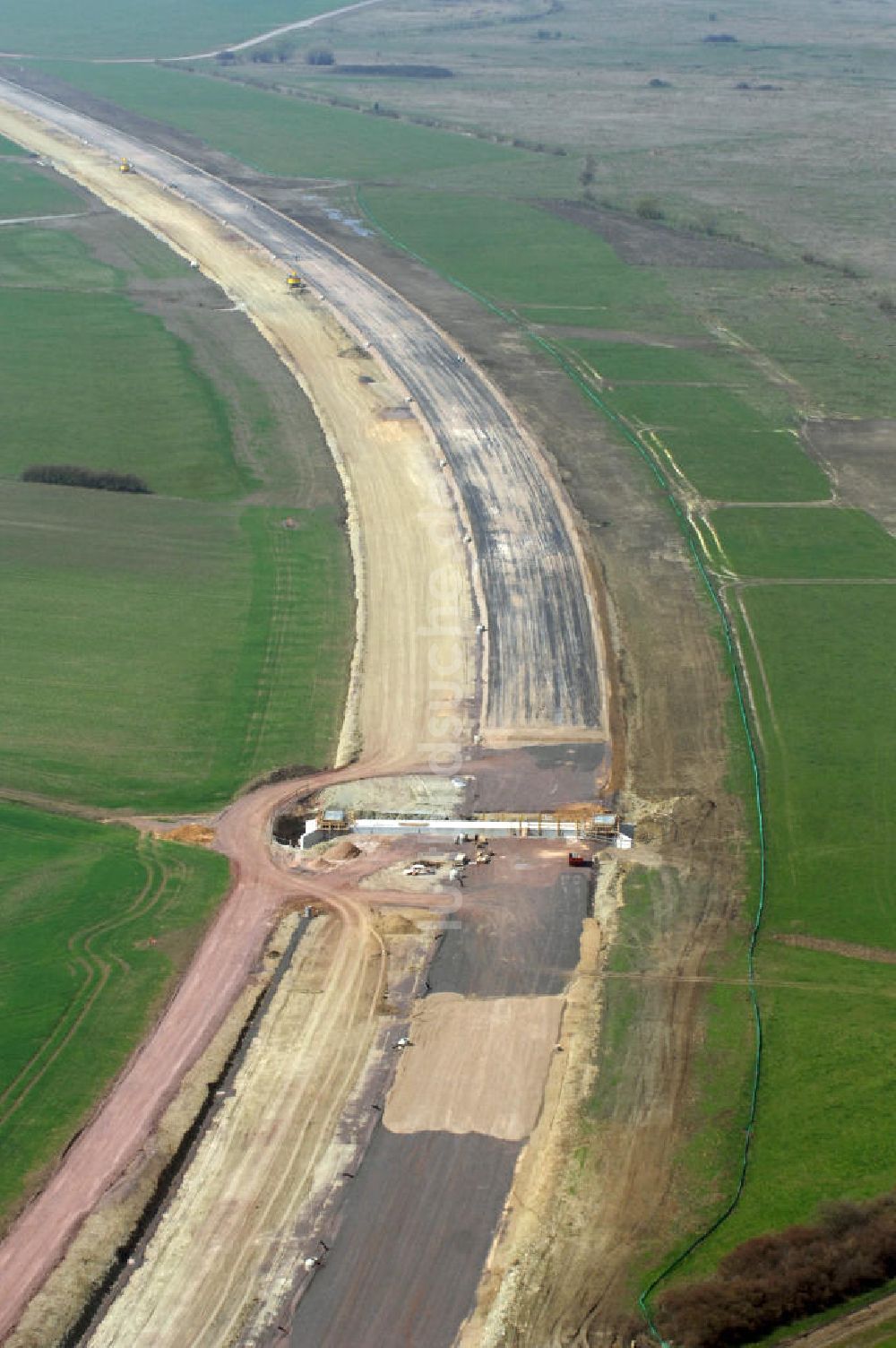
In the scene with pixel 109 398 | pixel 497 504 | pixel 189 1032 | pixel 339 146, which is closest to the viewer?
pixel 189 1032

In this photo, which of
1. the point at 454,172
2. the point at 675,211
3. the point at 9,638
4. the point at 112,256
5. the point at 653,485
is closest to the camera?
the point at 9,638

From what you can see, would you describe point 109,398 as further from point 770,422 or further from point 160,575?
point 770,422

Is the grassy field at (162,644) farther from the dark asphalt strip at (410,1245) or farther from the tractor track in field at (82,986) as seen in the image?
the dark asphalt strip at (410,1245)

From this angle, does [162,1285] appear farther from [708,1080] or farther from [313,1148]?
[708,1080]

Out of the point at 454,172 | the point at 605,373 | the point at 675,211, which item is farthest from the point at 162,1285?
the point at 454,172

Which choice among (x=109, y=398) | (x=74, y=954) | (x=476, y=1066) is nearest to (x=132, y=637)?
(x=74, y=954)

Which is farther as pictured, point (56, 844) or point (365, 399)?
point (365, 399)

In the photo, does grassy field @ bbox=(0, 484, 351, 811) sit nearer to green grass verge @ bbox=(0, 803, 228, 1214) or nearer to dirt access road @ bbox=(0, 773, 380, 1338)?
green grass verge @ bbox=(0, 803, 228, 1214)
